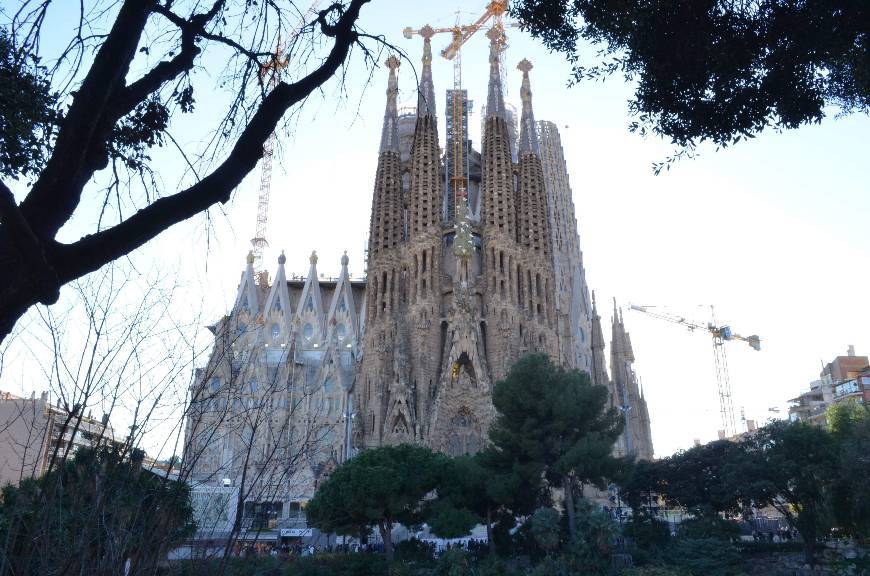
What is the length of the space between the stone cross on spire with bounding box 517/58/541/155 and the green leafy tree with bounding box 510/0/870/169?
112 ft

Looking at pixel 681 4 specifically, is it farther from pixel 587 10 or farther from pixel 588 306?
pixel 588 306

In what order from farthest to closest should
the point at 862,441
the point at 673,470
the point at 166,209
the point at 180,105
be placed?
the point at 673,470, the point at 862,441, the point at 180,105, the point at 166,209

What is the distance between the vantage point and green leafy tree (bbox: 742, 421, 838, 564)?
19.8 m

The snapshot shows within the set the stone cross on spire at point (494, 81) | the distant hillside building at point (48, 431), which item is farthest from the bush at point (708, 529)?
the stone cross on spire at point (494, 81)

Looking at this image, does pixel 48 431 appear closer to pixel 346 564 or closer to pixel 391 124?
pixel 346 564

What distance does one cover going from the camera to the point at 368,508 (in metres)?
20.6

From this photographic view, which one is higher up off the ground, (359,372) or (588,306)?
(588,306)

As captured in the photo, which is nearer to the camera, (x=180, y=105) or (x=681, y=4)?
(x=180, y=105)

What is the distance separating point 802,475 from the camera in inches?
806

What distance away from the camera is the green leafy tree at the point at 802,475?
1980 cm

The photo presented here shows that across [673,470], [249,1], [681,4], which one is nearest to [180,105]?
[249,1]

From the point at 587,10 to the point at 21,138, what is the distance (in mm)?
4431

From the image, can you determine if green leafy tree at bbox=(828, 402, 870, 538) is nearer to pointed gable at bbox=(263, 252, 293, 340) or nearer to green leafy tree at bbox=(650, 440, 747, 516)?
green leafy tree at bbox=(650, 440, 747, 516)

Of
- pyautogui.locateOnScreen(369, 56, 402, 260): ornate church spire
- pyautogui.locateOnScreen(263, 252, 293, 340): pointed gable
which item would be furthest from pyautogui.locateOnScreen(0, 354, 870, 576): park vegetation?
pyautogui.locateOnScreen(263, 252, 293, 340): pointed gable
